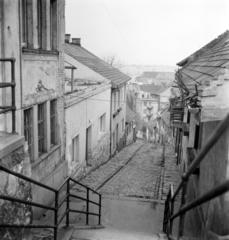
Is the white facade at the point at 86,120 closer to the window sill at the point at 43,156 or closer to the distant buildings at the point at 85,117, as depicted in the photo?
the distant buildings at the point at 85,117

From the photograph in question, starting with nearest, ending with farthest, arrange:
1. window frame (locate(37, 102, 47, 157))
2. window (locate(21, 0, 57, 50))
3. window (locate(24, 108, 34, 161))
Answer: window (locate(21, 0, 57, 50))
window (locate(24, 108, 34, 161))
window frame (locate(37, 102, 47, 157))

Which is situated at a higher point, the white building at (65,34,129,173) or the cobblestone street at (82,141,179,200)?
the white building at (65,34,129,173)

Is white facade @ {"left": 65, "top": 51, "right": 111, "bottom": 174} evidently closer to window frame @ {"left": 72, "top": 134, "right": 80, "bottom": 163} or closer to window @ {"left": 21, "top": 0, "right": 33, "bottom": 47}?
window frame @ {"left": 72, "top": 134, "right": 80, "bottom": 163}

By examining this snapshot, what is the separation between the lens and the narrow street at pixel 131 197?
301 inches

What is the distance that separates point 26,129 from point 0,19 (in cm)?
281

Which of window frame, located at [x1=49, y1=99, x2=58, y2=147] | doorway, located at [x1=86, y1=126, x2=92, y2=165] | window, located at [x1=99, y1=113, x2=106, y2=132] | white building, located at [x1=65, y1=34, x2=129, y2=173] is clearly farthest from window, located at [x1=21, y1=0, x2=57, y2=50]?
window, located at [x1=99, y1=113, x2=106, y2=132]

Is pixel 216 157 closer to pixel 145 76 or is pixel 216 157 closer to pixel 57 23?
pixel 57 23

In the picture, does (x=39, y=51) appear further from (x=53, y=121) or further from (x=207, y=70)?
(x=207, y=70)

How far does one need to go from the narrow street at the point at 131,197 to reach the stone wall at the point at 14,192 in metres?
2.00

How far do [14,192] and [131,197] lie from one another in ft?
23.5

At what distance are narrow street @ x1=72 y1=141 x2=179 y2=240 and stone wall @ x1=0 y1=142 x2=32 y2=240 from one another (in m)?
2.00

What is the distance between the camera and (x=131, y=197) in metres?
11.0

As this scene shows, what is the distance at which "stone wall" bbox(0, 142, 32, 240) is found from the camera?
13.1 ft

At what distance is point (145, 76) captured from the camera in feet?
426
